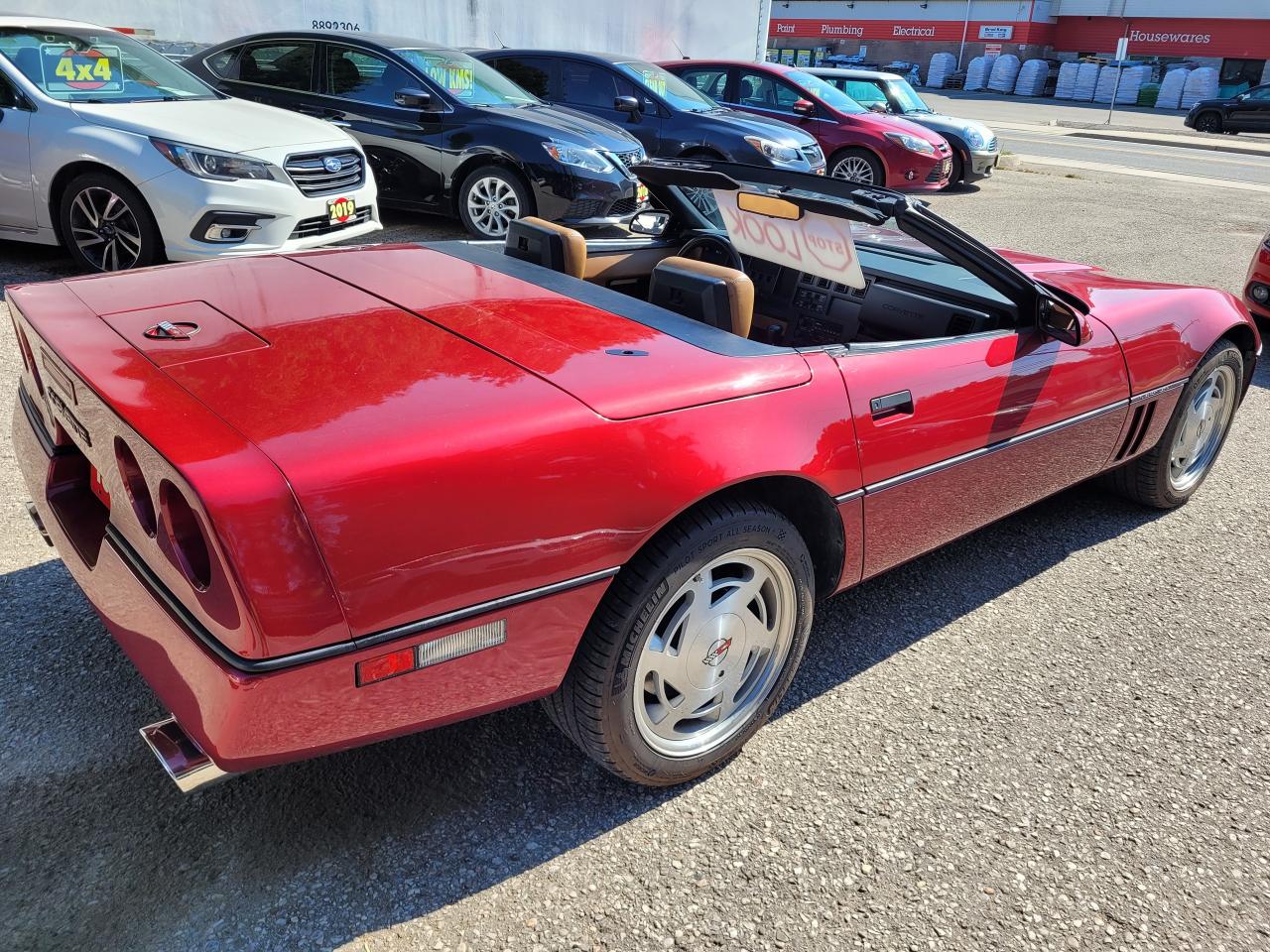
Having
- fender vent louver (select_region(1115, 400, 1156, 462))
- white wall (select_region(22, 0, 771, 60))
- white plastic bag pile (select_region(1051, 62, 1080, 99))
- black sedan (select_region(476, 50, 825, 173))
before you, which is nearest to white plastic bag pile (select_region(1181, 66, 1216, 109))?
white plastic bag pile (select_region(1051, 62, 1080, 99))

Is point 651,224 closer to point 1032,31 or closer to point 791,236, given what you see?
point 791,236

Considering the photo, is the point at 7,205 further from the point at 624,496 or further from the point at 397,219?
the point at 624,496

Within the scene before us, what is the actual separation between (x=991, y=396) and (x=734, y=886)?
4.95 feet

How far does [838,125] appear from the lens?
12.0 m

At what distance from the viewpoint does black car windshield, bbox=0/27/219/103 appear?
20.2 feet

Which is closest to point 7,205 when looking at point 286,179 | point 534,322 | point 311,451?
point 286,179

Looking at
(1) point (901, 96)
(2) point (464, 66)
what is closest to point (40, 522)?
(2) point (464, 66)

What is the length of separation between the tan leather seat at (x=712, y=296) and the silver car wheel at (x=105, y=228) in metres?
4.55

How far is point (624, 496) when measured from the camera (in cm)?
197

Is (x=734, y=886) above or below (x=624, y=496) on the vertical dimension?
below

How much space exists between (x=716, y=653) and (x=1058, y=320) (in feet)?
4.87

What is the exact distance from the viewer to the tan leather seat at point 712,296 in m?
2.54

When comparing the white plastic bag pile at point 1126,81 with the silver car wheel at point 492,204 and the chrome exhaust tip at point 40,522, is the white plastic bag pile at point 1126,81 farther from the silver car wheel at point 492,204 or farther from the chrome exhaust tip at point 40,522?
the chrome exhaust tip at point 40,522

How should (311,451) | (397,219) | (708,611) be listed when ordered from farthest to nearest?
(397,219), (708,611), (311,451)
